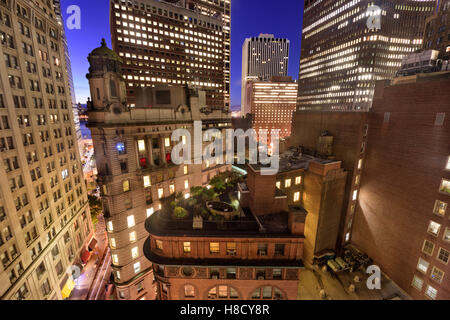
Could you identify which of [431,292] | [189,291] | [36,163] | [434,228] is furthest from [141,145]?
[431,292]

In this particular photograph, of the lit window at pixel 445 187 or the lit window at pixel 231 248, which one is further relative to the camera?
the lit window at pixel 445 187

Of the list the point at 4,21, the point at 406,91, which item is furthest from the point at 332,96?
the point at 4,21

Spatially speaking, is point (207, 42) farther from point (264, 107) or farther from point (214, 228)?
point (214, 228)

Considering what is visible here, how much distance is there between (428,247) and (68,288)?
70644mm

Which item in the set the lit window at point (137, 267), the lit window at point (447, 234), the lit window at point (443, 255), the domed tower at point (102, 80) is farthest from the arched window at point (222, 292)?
the lit window at point (447, 234)

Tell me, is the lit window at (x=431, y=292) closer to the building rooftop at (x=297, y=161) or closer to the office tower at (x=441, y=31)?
the building rooftop at (x=297, y=161)

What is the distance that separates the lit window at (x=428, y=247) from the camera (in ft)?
116

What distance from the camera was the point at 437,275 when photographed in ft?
114

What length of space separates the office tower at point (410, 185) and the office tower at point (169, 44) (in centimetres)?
7088

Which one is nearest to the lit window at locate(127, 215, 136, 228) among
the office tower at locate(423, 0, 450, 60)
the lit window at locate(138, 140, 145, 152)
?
the lit window at locate(138, 140, 145, 152)

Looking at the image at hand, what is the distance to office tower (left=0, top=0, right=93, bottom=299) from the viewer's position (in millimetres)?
33094

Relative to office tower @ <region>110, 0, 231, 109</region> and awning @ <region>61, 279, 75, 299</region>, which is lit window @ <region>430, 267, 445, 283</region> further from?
office tower @ <region>110, 0, 231, 109</region>

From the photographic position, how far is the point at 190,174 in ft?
150

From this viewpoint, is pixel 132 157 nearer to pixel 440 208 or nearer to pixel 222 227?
pixel 222 227
